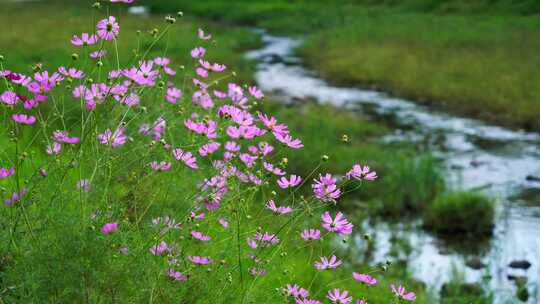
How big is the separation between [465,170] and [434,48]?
1022 centimetres

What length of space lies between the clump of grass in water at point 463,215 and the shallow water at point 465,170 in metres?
0.17

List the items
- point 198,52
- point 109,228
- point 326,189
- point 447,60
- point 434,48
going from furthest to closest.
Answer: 1. point 434,48
2. point 447,60
3. point 198,52
4. point 326,189
5. point 109,228

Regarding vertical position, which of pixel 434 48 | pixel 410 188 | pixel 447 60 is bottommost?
pixel 434 48

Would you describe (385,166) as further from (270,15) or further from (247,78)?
(270,15)

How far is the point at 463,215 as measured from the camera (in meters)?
8.21

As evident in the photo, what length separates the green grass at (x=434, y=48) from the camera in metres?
14.9

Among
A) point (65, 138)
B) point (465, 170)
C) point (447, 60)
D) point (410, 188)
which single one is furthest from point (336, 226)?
point (447, 60)

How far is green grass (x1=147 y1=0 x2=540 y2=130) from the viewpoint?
48.9 ft

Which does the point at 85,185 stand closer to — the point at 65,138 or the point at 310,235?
the point at 65,138

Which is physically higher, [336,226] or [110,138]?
[110,138]

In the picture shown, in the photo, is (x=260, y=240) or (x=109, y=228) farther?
(x=260, y=240)

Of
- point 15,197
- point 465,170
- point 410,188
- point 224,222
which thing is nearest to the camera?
point 15,197

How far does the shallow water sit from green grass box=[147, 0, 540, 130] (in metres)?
0.84

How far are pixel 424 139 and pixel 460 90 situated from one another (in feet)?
12.7
